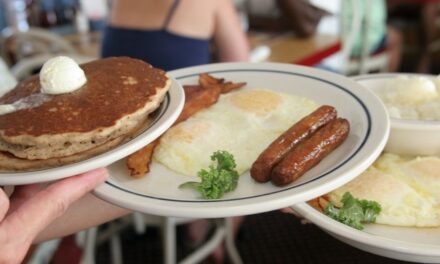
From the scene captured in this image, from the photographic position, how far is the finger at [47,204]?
888 mm

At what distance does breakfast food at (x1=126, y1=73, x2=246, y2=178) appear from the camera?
1.14 m

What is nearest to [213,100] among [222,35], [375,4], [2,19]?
[222,35]

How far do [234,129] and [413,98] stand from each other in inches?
20.4

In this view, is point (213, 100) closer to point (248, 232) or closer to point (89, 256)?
point (89, 256)

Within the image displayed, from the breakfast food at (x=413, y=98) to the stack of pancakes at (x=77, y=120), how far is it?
65 cm

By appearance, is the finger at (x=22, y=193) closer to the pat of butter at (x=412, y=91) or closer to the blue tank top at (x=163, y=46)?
the pat of butter at (x=412, y=91)

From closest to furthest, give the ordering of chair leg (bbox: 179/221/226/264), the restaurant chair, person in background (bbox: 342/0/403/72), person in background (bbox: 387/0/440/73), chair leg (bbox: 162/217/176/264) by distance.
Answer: chair leg (bbox: 162/217/176/264) → chair leg (bbox: 179/221/226/264) → the restaurant chair → person in background (bbox: 342/0/403/72) → person in background (bbox: 387/0/440/73)

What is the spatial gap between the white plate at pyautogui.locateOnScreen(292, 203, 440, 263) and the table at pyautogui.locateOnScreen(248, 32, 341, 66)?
195 centimetres

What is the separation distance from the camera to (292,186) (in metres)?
0.94

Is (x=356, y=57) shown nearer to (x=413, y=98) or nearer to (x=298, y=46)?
(x=298, y=46)

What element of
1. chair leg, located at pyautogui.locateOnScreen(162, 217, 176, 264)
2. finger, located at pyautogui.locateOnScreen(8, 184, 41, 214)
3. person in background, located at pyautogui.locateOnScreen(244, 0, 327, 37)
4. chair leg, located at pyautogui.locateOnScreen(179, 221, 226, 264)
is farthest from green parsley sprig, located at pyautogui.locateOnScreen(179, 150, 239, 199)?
person in background, located at pyautogui.locateOnScreen(244, 0, 327, 37)

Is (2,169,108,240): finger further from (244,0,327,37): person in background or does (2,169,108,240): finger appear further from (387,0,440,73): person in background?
(387,0,440,73): person in background

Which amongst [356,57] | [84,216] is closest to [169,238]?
[84,216]

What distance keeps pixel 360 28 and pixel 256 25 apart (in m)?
0.92
